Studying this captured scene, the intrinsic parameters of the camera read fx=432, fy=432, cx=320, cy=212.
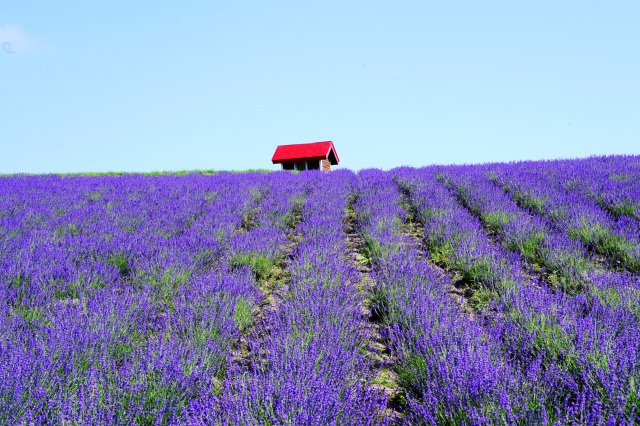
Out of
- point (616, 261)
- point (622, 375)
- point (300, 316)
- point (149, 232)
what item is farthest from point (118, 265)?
point (616, 261)

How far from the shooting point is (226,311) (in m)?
2.83

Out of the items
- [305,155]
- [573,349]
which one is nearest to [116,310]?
[573,349]

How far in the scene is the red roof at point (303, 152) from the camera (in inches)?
980

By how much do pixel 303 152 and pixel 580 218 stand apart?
20982 millimetres

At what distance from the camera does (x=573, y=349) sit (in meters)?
2.13

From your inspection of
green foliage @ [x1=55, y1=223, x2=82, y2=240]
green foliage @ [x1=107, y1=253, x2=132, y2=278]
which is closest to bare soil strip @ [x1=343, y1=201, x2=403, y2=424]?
green foliage @ [x1=107, y1=253, x2=132, y2=278]

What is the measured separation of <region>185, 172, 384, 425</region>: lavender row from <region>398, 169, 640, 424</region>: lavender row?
77 cm

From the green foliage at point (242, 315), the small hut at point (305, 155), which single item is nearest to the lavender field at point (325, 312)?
the green foliage at point (242, 315)

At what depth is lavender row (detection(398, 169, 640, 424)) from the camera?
5.58 ft

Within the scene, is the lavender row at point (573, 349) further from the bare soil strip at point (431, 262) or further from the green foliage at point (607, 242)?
the green foliage at point (607, 242)

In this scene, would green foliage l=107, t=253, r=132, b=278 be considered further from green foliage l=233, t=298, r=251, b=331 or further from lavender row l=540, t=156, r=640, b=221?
lavender row l=540, t=156, r=640, b=221

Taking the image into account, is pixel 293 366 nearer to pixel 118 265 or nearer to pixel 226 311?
pixel 226 311

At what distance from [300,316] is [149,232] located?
9.56 feet

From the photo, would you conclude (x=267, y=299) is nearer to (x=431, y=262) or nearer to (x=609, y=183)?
(x=431, y=262)
